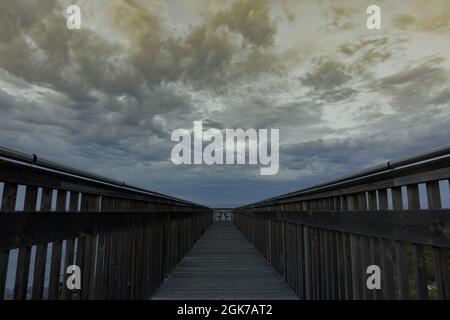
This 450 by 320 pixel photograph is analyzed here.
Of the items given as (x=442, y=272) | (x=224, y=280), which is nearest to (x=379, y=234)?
(x=442, y=272)

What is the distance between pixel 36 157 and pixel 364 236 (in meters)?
2.15

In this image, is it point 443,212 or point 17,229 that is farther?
point 17,229

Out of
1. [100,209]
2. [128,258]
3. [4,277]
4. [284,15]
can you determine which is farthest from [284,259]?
[4,277]

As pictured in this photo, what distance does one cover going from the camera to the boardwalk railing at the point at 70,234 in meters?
1.49

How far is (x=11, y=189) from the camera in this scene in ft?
4.89

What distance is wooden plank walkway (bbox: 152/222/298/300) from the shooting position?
4.30 m

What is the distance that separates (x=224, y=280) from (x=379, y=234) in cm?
379

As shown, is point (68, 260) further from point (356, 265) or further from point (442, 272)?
Answer: point (442, 272)

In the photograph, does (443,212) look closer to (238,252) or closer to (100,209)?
(100,209)

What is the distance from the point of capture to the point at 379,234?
1.91 m

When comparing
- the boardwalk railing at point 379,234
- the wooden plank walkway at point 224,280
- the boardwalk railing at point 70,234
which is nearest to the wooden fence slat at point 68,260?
the boardwalk railing at point 70,234

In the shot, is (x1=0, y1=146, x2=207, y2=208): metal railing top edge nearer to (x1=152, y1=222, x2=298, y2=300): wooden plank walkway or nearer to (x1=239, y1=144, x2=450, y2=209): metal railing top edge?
(x1=239, y1=144, x2=450, y2=209): metal railing top edge

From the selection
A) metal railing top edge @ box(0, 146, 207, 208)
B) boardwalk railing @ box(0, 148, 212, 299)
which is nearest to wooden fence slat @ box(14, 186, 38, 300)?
boardwalk railing @ box(0, 148, 212, 299)

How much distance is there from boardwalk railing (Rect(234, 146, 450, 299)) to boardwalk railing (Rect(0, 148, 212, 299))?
196 cm
